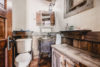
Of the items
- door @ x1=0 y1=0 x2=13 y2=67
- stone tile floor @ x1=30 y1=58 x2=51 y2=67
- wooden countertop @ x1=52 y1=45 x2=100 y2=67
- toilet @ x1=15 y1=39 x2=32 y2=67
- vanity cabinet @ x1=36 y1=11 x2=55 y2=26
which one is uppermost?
vanity cabinet @ x1=36 y1=11 x2=55 y2=26

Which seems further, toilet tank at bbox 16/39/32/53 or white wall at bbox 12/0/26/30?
white wall at bbox 12/0/26/30

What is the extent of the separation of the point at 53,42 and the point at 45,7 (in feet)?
5.29

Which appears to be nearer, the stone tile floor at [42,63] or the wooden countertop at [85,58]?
the wooden countertop at [85,58]

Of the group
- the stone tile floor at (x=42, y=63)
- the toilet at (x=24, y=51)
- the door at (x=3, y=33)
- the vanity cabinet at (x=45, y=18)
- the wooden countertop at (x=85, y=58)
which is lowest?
the stone tile floor at (x=42, y=63)

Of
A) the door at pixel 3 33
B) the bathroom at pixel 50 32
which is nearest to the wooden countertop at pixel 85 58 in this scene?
the bathroom at pixel 50 32

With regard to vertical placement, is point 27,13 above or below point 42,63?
above

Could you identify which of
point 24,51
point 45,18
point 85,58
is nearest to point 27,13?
point 45,18

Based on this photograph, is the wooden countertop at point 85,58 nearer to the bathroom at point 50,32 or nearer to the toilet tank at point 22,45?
the bathroom at point 50,32

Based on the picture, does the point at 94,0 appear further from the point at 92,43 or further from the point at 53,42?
the point at 53,42

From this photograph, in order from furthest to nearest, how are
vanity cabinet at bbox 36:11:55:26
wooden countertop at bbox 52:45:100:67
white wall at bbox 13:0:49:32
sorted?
white wall at bbox 13:0:49:32, vanity cabinet at bbox 36:11:55:26, wooden countertop at bbox 52:45:100:67

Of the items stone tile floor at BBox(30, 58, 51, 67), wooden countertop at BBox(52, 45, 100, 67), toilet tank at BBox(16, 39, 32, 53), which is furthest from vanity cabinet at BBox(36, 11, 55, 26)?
wooden countertop at BBox(52, 45, 100, 67)

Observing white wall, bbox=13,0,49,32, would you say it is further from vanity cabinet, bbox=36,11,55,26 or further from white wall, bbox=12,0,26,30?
vanity cabinet, bbox=36,11,55,26

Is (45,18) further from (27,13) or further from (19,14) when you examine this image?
(19,14)

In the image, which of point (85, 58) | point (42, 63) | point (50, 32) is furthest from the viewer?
point (50, 32)
